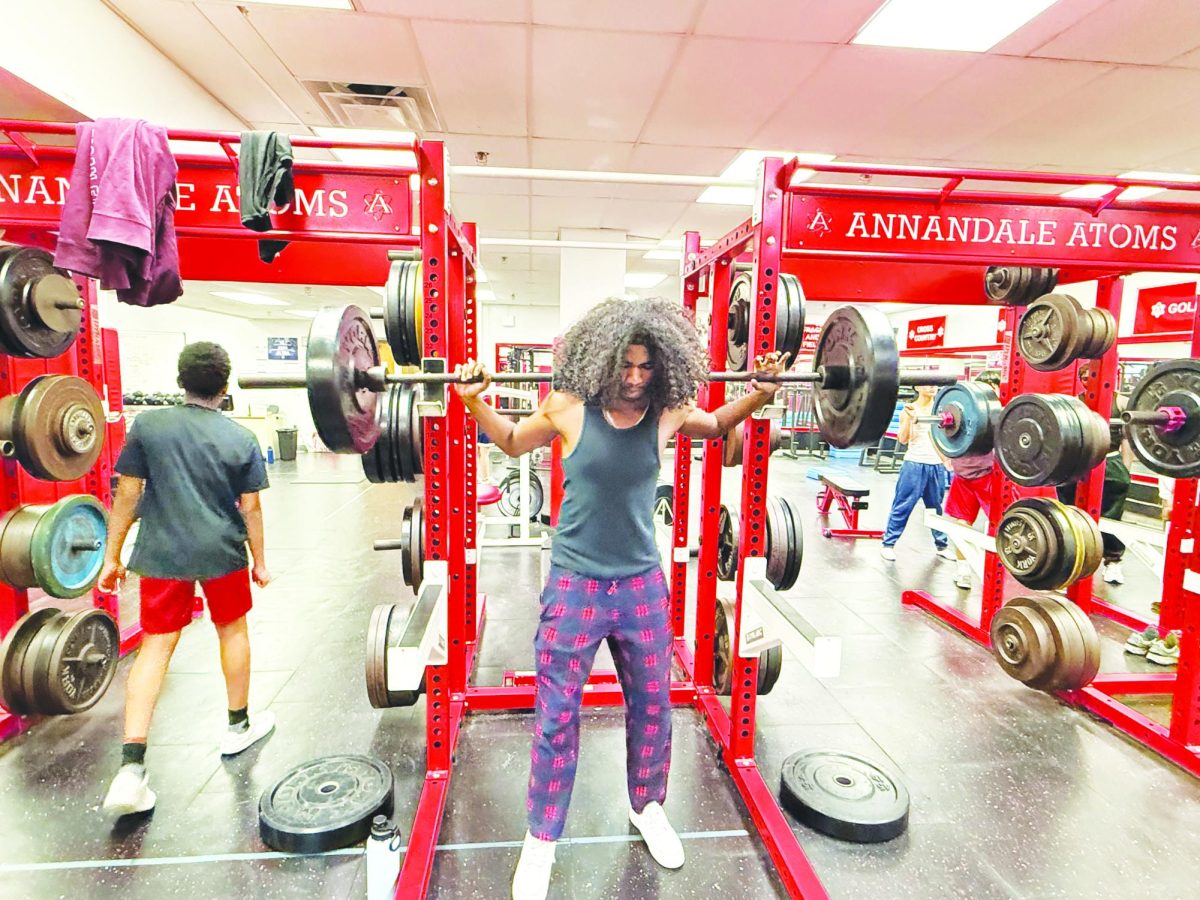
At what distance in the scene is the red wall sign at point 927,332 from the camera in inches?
389

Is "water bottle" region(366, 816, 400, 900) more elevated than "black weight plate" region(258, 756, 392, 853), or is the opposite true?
"water bottle" region(366, 816, 400, 900)

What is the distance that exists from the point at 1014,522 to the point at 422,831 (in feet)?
8.24

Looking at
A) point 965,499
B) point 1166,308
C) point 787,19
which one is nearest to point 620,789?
point 965,499

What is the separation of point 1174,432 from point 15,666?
4.07m

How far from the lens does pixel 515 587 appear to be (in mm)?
3934

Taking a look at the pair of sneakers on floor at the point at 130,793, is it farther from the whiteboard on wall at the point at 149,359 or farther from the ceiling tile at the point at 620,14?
the whiteboard on wall at the point at 149,359

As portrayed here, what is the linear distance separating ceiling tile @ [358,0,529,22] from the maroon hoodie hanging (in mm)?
1548

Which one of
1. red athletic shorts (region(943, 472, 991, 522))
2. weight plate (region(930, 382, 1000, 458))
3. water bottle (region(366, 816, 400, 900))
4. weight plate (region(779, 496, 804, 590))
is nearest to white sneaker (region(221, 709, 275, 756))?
water bottle (region(366, 816, 400, 900))

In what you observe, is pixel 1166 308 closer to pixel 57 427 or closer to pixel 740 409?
pixel 740 409

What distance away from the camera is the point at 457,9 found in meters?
2.70

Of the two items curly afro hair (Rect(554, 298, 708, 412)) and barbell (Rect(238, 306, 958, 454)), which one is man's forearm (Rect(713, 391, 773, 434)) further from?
curly afro hair (Rect(554, 298, 708, 412))

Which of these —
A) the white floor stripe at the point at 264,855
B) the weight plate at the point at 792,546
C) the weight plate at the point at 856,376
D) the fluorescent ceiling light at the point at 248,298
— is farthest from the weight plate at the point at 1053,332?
the fluorescent ceiling light at the point at 248,298

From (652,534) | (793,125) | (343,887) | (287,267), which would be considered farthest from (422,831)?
(793,125)

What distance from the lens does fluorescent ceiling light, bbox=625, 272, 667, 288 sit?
899cm
